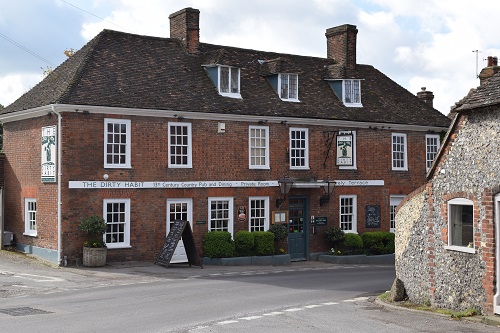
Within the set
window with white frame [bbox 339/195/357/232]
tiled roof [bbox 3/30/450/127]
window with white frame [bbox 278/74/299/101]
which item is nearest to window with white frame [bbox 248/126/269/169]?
tiled roof [bbox 3/30/450/127]

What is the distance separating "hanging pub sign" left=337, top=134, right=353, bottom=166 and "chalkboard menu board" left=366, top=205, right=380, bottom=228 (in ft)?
9.05

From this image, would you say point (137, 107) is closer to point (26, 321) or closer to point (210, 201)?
point (210, 201)

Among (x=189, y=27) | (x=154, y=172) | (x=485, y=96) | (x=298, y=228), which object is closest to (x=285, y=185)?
(x=298, y=228)

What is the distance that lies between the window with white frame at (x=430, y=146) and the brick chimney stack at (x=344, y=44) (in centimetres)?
552

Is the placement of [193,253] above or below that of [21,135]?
below

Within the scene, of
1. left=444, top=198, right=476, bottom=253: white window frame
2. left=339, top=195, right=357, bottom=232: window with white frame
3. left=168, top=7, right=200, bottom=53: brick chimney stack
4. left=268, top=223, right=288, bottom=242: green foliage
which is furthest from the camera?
left=339, top=195, right=357, bottom=232: window with white frame

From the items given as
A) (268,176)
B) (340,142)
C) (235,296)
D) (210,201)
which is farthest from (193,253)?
(340,142)

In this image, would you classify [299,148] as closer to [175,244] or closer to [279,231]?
[279,231]

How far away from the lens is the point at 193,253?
2564 centimetres

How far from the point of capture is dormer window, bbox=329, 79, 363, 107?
110 ft

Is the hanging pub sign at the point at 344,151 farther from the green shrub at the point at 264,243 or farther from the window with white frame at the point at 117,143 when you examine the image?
the window with white frame at the point at 117,143

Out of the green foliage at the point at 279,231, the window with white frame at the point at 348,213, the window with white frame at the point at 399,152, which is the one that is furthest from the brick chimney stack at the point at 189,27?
the window with white frame at the point at 399,152

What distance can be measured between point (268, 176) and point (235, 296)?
11.8 m

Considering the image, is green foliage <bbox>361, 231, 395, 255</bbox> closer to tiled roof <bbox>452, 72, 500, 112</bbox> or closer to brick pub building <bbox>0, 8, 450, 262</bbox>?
brick pub building <bbox>0, 8, 450, 262</bbox>
